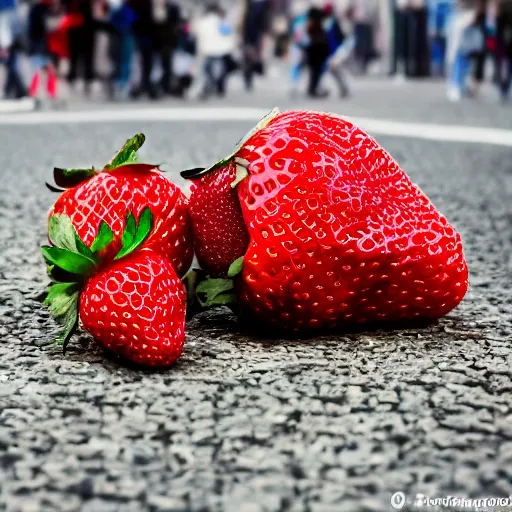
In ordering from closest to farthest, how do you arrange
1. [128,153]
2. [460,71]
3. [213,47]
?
[128,153]
[460,71]
[213,47]

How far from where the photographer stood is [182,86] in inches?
432

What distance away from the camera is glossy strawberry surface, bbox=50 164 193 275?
1.61m

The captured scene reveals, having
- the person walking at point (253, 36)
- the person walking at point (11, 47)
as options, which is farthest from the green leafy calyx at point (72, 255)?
the person walking at point (253, 36)

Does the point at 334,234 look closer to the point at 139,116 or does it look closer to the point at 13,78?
the point at 139,116

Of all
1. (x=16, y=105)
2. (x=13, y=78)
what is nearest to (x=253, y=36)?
(x=13, y=78)

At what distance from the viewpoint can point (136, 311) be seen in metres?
1.41

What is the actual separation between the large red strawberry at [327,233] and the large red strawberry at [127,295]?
0.15m

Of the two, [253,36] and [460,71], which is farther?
[253,36]

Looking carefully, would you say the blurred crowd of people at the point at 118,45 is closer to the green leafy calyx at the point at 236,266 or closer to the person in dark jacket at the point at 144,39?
the person in dark jacket at the point at 144,39

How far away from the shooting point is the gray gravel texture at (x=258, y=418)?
42.0 inches

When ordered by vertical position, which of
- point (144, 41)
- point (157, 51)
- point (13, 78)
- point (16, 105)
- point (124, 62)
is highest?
point (144, 41)

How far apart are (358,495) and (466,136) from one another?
16.8ft

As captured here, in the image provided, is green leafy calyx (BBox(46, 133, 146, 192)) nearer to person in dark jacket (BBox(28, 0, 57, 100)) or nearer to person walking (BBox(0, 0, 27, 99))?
person in dark jacket (BBox(28, 0, 57, 100))

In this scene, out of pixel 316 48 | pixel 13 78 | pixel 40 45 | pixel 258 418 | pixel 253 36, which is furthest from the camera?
pixel 253 36
